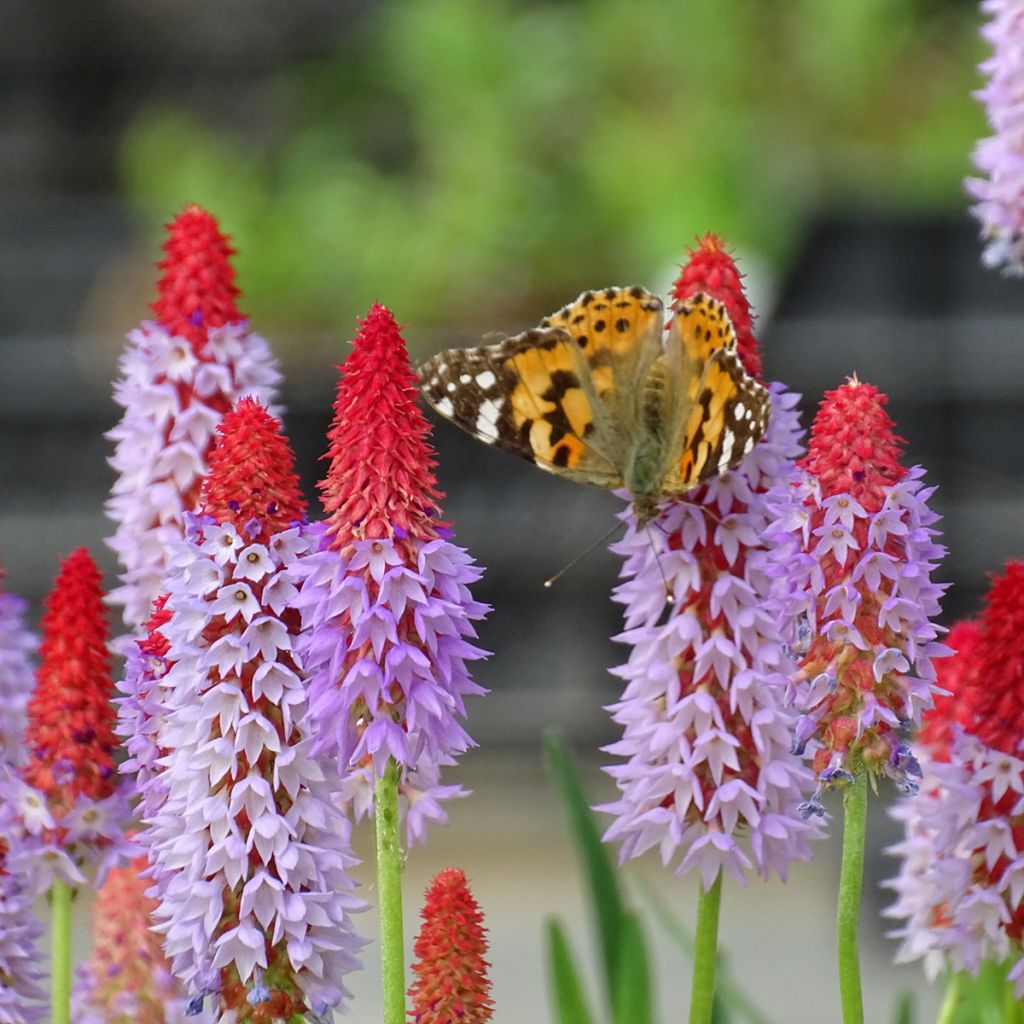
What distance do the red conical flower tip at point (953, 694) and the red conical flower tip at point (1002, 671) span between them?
30 millimetres

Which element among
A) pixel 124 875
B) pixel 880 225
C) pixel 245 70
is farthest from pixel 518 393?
pixel 245 70

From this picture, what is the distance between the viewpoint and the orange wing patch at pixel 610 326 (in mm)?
2721

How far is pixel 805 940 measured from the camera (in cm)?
745

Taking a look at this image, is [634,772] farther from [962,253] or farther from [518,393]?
[962,253]

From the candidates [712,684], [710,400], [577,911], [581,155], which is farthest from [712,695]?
[581,155]

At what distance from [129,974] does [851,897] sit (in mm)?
879

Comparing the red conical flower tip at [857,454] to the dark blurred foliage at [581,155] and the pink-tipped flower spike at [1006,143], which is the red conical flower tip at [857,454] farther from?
the dark blurred foliage at [581,155]

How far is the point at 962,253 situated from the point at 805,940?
269cm

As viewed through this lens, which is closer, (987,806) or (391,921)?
(391,921)

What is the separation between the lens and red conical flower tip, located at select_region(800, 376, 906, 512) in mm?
1997

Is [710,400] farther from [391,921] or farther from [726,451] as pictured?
[391,921]

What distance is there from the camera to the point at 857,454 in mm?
2004

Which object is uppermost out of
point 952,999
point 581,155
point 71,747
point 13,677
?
point 581,155

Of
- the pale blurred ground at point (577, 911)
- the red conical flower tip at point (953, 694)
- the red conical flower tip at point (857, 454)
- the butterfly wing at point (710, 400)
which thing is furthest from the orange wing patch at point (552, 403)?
the pale blurred ground at point (577, 911)
